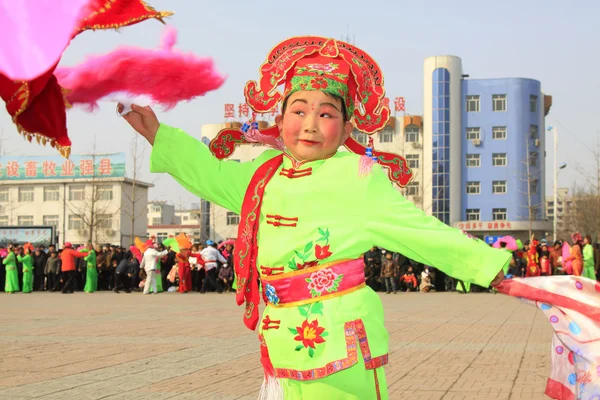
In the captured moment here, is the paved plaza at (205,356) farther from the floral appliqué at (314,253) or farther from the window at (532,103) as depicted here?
the window at (532,103)

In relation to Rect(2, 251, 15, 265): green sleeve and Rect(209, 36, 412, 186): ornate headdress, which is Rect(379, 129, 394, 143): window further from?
Rect(209, 36, 412, 186): ornate headdress

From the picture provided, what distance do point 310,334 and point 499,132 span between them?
190ft

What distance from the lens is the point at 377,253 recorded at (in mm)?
24031

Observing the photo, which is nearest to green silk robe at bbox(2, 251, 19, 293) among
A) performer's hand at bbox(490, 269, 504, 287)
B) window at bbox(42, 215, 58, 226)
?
performer's hand at bbox(490, 269, 504, 287)

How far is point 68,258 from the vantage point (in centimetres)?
2486

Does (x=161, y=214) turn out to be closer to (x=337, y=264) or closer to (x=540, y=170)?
(x=540, y=170)

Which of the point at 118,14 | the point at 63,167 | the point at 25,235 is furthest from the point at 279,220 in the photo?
the point at 63,167

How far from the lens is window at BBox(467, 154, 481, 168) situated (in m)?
59.6

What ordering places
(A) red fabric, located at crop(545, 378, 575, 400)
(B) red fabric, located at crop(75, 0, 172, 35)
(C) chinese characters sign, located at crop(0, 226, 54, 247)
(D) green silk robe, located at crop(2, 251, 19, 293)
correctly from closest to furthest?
(B) red fabric, located at crop(75, 0, 172, 35), (A) red fabric, located at crop(545, 378, 575, 400), (D) green silk robe, located at crop(2, 251, 19, 293), (C) chinese characters sign, located at crop(0, 226, 54, 247)

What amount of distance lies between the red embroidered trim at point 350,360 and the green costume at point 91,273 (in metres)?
23.5

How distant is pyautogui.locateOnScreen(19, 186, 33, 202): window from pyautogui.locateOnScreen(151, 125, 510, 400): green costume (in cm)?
6815

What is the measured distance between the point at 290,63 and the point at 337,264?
93 centimetres

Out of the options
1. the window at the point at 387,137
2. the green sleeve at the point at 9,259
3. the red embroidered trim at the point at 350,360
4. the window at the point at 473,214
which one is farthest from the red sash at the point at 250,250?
the window at the point at 473,214

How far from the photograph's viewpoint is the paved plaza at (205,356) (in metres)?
6.53
